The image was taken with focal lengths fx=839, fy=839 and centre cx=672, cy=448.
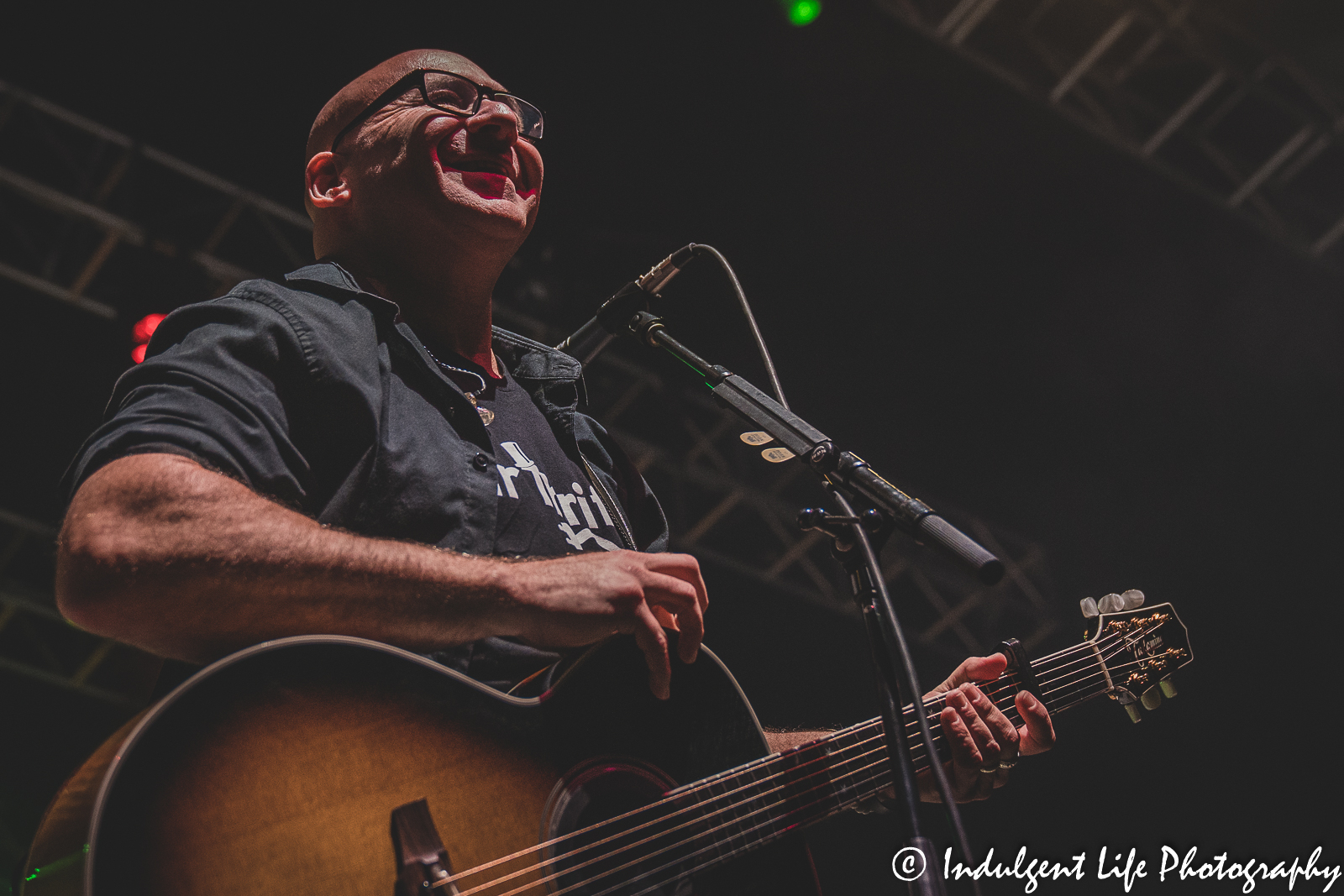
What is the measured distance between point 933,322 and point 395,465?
6094mm

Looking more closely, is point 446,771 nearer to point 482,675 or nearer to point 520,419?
point 482,675

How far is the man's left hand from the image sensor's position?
190 centimetres

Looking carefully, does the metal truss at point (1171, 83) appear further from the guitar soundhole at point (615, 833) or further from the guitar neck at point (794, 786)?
the guitar soundhole at point (615, 833)

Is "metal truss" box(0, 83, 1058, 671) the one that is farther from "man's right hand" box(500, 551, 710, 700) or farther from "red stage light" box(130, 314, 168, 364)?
"man's right hand" box(500, 551, 710, 700)

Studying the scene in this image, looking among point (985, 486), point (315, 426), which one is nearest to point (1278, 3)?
point (985, 486)

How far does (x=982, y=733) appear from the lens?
193 cm

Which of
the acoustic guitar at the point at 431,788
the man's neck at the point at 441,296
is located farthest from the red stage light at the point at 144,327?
the acoustic guitar at the point at 431,788

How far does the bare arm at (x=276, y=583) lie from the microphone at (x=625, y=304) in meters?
0.91

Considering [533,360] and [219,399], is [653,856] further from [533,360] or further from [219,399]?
[533,360]

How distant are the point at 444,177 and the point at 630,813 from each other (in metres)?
1.59

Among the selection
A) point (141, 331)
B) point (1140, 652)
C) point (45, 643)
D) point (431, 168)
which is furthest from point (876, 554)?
point (45, 643)

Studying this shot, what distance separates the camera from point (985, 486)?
25.8 ft

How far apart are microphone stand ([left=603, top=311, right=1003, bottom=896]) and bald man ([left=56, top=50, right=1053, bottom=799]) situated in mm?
298

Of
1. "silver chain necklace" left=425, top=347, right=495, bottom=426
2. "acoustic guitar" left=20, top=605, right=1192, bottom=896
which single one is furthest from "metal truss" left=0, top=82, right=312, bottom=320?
"acoustic guitar" left=20, top=605, right=1192, bottom=896
